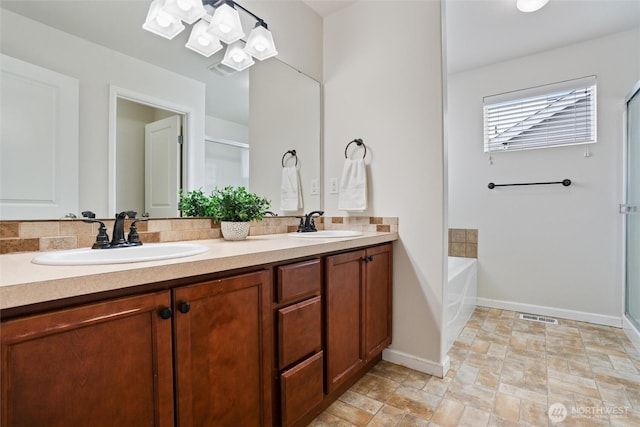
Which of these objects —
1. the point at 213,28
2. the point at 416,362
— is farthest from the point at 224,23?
the point at 416,362

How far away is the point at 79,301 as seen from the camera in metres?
0.70

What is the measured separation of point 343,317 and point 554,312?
96.1 inches

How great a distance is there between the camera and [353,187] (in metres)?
2.12

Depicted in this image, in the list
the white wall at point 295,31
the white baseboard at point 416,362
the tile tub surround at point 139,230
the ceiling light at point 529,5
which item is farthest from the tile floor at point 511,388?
the ceiling light at point 529,5

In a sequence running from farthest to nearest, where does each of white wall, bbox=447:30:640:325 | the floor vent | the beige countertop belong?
the floor vent → white wall, bbox=447:30:640:325 → the beige countertop

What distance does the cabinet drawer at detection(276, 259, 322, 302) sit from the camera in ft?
3.92

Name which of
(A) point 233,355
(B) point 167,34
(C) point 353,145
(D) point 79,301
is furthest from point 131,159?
(C) point 353,145

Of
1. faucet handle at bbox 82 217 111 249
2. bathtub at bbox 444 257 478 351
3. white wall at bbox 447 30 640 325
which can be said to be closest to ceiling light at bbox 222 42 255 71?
faucet handle at bbox 82 217 111 249

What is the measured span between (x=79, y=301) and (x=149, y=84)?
1076 millimetres

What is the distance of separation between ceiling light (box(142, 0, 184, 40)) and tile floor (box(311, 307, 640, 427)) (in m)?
1.94

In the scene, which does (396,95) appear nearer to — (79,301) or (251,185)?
(251,185)

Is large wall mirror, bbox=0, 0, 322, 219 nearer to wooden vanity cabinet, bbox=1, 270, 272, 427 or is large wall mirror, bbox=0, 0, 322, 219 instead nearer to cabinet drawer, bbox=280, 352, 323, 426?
wooden vanity cabinet, bbox=1, 270, 272, 427

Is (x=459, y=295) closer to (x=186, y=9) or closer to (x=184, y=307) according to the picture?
(x=184, y=307)

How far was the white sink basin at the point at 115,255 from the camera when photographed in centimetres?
82
